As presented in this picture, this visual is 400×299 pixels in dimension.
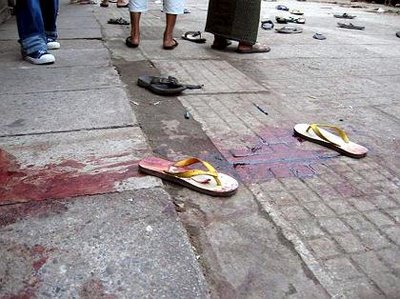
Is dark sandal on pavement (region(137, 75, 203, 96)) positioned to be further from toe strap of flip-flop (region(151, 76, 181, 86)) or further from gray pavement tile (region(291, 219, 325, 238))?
gray pavement tile (region(291, 219, 325, 238))

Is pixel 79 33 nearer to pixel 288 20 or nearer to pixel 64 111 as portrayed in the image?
pixel 64 111

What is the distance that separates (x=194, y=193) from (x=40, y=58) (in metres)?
2.57

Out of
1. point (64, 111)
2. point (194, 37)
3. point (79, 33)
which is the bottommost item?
point (79, 33)

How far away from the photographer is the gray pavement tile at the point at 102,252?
1293mm

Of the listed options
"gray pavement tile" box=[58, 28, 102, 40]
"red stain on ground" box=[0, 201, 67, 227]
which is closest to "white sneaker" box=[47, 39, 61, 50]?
"gray pavement tile" box=[58, 28, 102, 40]

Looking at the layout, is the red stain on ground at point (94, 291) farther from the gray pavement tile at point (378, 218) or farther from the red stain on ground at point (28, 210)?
the gray pavement tile at point (378, 218)

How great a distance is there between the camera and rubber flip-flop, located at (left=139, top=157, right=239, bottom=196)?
1.85 m

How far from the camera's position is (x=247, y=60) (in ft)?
14.5

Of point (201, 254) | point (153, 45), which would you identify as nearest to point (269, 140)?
point (201, 254)

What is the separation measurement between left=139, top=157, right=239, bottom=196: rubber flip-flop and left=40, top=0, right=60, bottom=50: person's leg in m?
2.89

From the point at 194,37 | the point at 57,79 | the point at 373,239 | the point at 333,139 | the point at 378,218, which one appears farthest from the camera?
the point at 194,37

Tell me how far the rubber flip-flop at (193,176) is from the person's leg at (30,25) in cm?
233

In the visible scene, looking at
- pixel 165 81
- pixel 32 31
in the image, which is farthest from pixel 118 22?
pixel 165 81

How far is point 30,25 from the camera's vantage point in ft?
12.1
